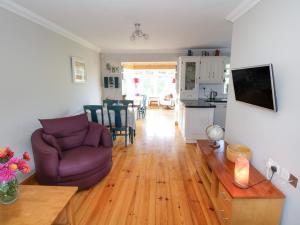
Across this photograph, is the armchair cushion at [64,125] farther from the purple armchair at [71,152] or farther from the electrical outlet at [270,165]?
the electrical outlet at [270,165]

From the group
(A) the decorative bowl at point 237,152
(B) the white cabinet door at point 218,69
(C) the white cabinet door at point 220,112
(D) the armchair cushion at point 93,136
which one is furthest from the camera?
(B) the white cabinet door at point 218,69

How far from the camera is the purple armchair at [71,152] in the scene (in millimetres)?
2145

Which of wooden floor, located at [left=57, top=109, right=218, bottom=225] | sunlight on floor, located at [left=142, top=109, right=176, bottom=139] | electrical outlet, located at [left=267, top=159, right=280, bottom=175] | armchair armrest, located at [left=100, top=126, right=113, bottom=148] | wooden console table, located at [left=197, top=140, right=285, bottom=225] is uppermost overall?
electrical outlet, located at [left=267, top=159, right=280, bottom=175]

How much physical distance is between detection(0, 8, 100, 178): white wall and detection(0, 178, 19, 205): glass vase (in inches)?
40.4

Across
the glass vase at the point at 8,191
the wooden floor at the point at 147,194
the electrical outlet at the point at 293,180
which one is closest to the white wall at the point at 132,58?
the wooden floor at the point at 147,194

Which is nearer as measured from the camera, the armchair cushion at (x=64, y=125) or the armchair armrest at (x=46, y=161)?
the armchair armrest at (x=46, y=161)

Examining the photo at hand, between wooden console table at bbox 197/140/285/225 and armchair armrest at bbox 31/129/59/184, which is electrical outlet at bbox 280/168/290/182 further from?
armchair armrest at bbox 31/129/59/184

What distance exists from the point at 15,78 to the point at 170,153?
2.86 metres

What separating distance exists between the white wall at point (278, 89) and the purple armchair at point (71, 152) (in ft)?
6.52

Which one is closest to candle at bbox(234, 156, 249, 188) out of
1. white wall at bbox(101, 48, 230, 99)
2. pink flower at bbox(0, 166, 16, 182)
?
pink flower at bbox(0, 166, 16, 182)

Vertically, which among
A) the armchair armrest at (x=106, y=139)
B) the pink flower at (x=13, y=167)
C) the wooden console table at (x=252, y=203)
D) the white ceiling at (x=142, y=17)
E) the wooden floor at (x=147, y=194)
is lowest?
the wooden floor at (x=147, y=194)

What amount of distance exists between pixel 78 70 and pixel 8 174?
10.4 ft

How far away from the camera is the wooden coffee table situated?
131 cm

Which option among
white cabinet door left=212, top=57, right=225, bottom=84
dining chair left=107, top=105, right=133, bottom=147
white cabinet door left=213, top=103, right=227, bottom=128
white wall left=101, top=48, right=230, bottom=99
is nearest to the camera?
dining chair left=107, top=105, right=133, bottom=147
